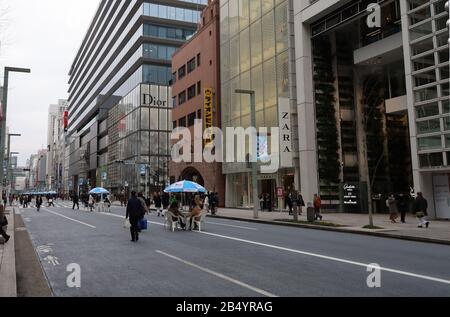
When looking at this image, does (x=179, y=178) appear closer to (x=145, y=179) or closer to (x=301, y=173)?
(x=145, y=179)

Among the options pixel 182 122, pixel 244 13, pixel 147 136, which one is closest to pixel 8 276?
pixel 244 13

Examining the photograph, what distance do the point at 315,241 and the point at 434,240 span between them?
3941mm

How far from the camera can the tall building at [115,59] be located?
227 feet

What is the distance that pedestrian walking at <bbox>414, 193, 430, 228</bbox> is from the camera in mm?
18609

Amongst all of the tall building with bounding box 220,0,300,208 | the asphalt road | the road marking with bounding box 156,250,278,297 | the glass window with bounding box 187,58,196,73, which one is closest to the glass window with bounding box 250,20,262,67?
the tall building with bounding box 220,0,300,208

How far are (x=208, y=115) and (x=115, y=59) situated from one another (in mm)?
46150

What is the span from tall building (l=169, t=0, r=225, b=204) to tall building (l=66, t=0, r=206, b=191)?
15.7m

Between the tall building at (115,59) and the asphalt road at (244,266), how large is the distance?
5713cm

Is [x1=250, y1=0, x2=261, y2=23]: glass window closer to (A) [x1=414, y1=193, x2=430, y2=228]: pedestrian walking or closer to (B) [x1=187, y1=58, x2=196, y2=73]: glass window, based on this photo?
Result: (B) [x1=187, y1=58, x2=196, y2=73]: glass window

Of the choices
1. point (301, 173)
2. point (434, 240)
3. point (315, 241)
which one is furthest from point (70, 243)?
point (301, 173)

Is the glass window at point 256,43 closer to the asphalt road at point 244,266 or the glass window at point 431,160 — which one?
the glass window at point 431,160

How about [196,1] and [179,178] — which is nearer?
[179,178]

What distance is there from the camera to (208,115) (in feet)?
145
